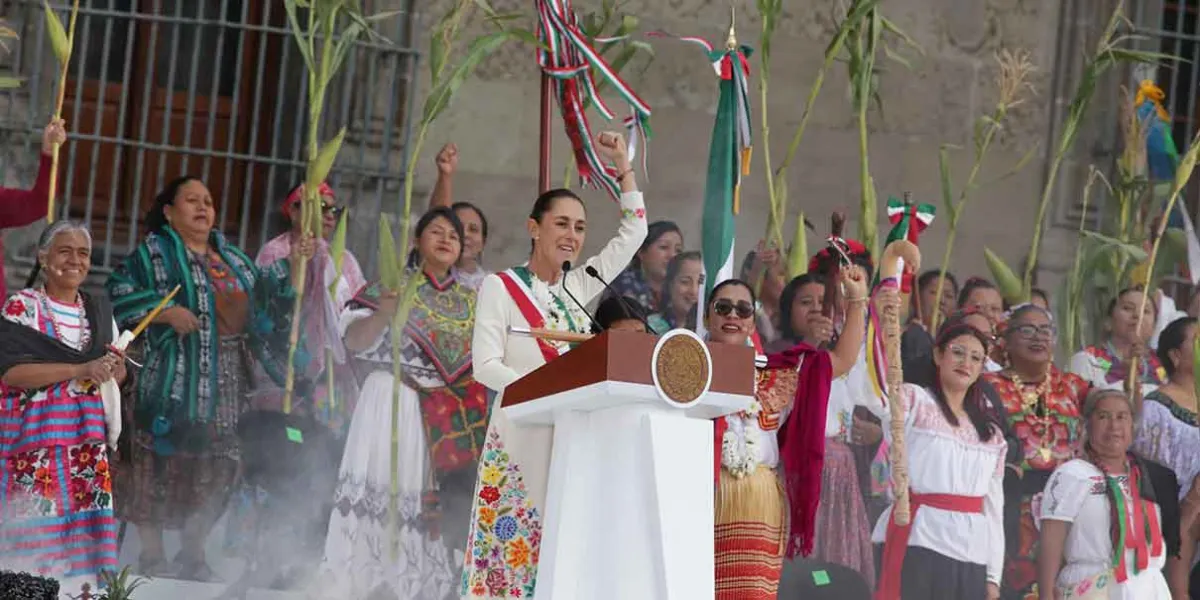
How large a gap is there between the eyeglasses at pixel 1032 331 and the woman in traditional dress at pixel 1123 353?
570 millimetres

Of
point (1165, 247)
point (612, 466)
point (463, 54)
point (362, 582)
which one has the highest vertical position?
point (463, 54)

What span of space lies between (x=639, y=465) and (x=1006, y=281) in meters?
4.88

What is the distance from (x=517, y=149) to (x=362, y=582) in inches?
96.8

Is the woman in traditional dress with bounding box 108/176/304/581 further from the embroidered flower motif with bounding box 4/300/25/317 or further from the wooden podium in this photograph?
the wooden podium

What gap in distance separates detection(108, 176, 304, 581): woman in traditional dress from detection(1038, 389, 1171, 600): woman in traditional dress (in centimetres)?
343

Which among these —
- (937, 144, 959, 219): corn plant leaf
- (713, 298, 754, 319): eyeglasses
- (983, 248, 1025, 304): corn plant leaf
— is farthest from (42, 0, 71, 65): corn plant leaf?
(983, 248, 1025, 304): corn plant leaf

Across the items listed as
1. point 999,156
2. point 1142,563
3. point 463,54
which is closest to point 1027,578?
point 1142,563

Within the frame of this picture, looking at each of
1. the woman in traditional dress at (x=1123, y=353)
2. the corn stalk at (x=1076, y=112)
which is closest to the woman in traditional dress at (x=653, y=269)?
the corn stalk at (x=1076, y=112)

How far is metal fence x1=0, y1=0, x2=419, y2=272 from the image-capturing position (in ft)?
25.7

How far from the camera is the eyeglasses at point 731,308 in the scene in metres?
5.90

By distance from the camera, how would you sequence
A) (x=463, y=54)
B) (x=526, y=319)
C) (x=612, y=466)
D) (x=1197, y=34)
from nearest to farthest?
(x=612, y=466) → (x=526, y=319) → (x=463, y=54) → (x=1197, y=34)

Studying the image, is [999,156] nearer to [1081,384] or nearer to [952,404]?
[1081,384]

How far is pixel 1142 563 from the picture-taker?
7.57 m

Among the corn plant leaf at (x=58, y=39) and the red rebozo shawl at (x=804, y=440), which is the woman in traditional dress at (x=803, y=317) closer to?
the red rebozo shawl at (x=804, y=440)
